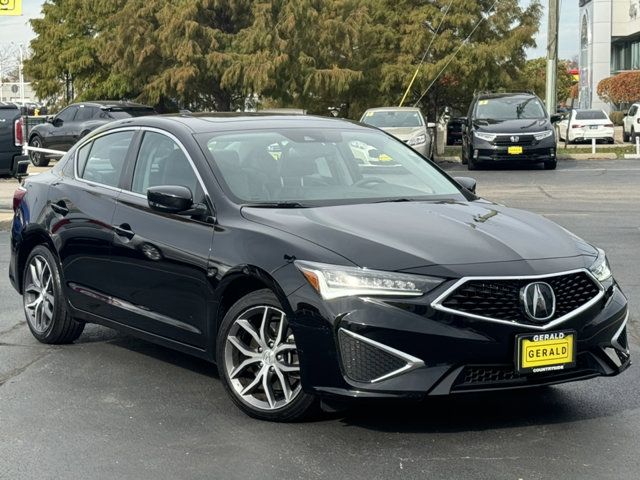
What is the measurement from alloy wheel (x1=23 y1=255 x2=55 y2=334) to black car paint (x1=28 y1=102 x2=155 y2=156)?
20.5m

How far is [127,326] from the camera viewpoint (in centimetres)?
688

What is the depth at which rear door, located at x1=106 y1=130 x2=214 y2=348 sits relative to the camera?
6191 millimetres

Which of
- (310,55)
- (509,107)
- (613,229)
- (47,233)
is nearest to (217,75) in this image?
Answer: (310,55)

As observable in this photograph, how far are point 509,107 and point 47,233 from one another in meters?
21.4

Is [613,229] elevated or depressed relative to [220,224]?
depressed

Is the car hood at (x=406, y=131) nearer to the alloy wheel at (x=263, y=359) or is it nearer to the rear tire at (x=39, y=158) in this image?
the rear tire at (x=39, y=158)

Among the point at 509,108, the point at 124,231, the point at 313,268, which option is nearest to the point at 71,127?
the point at 509,108

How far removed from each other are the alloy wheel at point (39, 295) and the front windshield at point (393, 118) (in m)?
19.0

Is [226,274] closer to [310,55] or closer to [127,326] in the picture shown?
[127,326]

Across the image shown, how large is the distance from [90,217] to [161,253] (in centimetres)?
97

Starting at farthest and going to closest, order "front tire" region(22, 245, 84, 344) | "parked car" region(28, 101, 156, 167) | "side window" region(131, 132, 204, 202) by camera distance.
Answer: "parked car" region(28, 101, 156, 167)
"front tire" region(22, 245, 84, 344)
"side window" region(131, 132, 204, 202)

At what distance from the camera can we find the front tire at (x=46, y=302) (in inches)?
300

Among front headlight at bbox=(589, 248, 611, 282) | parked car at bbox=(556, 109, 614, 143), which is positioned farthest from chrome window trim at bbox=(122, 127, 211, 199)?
parked car at bbox=(556, 109, 614, 143)

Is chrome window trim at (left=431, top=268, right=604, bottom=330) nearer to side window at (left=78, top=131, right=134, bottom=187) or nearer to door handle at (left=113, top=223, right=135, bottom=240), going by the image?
door handle at (left=113, top=223, right=135, bottom=240)
